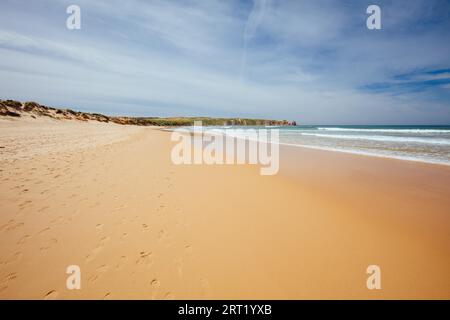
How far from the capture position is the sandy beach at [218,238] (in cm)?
251

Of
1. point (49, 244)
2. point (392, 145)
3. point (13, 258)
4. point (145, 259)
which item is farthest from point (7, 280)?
point (392, 145)

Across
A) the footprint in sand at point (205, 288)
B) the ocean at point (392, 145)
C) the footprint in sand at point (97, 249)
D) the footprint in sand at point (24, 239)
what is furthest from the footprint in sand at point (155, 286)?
the ocean at point (392, 145)

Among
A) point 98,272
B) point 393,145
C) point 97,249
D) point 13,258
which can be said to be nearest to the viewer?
point 98,272

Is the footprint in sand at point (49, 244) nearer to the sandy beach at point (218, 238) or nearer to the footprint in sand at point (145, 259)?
the sandy beach at point (218, 238)

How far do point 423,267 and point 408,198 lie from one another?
322 cm

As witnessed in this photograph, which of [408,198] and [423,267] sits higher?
[408,198]

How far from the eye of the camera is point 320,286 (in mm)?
2541

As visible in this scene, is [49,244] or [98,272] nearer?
[98,272]

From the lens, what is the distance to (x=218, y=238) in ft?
11.5

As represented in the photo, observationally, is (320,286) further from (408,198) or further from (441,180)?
(441,180)

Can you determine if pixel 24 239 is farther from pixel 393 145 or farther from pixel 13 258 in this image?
pixel 393 145

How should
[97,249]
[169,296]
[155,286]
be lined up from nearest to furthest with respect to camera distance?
[169,296], [155,286], [97,249]
